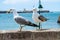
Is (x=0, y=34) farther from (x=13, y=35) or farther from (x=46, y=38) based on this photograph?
(x=46, y=38)

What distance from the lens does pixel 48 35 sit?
262 inches

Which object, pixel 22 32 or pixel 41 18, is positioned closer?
pixel 22 32

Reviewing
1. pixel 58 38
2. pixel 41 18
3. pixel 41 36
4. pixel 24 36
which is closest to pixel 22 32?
pixel 24 36

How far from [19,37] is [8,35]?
0.31 m

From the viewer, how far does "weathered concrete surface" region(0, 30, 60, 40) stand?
6637 mm

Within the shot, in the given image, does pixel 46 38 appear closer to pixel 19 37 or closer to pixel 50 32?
pixel 50 32

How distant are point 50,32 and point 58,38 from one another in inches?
10.9

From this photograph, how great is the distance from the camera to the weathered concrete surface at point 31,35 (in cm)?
664

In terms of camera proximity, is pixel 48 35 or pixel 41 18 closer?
pixel 48 35

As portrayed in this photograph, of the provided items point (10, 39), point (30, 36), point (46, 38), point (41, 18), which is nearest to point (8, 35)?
point (10, 39)

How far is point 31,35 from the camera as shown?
6656 millimetres

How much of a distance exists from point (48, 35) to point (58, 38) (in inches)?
11.5

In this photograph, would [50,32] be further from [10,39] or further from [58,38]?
[10,39]

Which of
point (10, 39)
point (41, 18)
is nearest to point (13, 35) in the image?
point (10, 39)
